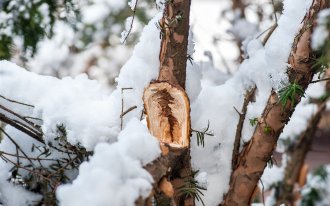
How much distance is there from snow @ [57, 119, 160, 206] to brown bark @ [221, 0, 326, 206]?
0.47 meters

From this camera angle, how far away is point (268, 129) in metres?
1.21

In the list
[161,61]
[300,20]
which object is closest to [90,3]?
[161,61]

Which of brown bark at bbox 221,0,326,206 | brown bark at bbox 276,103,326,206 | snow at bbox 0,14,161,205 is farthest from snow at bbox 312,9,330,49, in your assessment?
brown bark at bbox 276,103,326,206

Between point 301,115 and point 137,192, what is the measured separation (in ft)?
5.91

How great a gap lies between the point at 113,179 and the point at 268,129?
22.9 inches

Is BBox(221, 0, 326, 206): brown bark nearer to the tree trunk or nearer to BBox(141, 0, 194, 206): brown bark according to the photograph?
BBox(141, 0, 194, 206): brown bark

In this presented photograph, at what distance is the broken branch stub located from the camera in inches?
44.3

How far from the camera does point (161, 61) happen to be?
1.19m

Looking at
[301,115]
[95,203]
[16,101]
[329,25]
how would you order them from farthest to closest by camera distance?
[301,115] < [16,101] < [329,25] < [95,203]

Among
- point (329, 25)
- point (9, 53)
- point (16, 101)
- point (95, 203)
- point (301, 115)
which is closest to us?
point (95, 203)

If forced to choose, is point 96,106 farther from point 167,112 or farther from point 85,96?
point 167,112

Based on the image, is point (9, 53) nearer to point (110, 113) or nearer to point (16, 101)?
point (16, 101)

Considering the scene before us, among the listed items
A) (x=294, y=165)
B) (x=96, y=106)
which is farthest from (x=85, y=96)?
(x=294, y=165)

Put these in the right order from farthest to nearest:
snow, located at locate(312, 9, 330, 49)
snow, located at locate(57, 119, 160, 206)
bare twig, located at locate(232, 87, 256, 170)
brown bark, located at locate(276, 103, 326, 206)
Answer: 1. brown bark, located at locate(276, 103, 326, 206)
2. bare twig, located at locate(232, 87, 256, 170)
3. snow, located at locate(312, 9, 330, 49)
4. snow, located at locate(57, 119, 160, 206)
